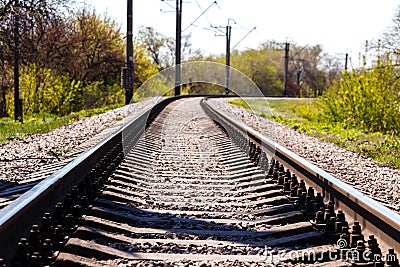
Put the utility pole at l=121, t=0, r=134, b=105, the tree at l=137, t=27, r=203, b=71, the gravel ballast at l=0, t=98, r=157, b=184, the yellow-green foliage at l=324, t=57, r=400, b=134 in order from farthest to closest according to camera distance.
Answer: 1. the tree at l=137, t=27, r=203, b=71
2. the utility pole at l=121, t=0, r=134, b=105
3. the yellow-green foliage at l=324, t=57, r=400, b=134
4. the gravel ballast at l=0, t=98, r=157, b=184

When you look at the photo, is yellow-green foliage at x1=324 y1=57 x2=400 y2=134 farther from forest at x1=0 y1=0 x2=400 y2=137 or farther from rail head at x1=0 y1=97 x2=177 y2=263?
rail head at x1=0 y1=97 x2=177 y2=263

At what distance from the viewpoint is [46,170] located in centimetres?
677

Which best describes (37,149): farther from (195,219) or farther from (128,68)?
(128,68)

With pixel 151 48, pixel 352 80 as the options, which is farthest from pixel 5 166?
pixel 151 48

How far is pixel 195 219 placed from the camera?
4.55 meters

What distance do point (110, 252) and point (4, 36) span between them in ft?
48.7

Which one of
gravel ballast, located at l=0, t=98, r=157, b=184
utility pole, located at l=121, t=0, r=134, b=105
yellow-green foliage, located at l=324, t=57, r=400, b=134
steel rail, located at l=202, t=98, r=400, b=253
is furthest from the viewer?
utility pole, located at l=121, t=0, r=134, b=105

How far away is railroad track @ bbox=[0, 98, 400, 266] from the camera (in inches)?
130

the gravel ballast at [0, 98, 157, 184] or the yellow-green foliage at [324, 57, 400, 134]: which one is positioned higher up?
the yellow-green foliage at [324, 57, 400, 134]

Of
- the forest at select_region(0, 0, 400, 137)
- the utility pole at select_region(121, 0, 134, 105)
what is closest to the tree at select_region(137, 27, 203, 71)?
the forest at select_region(0, 0, 400, 137)

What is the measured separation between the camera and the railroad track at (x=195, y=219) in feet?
10.8

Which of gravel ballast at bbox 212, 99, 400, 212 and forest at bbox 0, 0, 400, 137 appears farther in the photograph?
forest at bbox 0, 0, 400, 137

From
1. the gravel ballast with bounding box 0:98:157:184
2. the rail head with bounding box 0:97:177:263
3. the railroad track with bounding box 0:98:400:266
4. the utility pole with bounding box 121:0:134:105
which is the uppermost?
the utility pole with bounding box 121:0:134:105

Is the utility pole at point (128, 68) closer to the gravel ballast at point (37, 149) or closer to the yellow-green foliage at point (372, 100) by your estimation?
the yellow-green foliage at point (372, 100)
